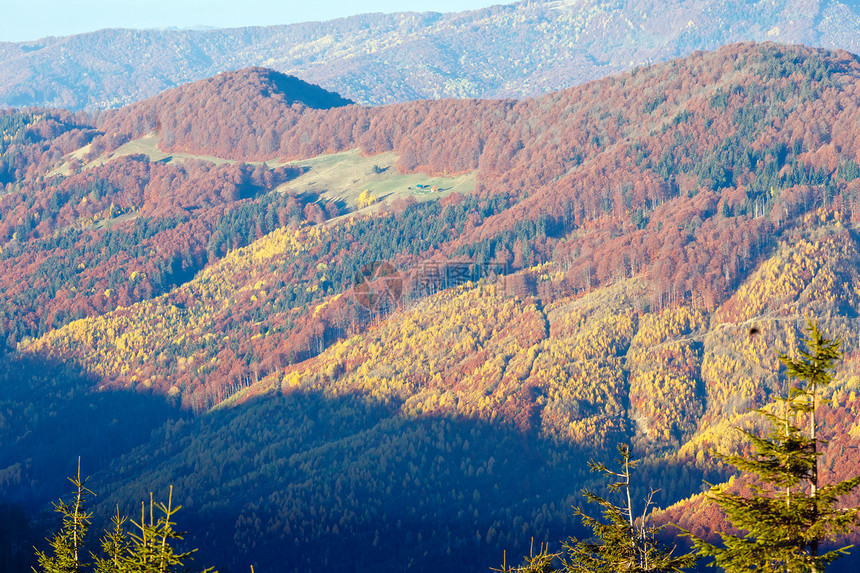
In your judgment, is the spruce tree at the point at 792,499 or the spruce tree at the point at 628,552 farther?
the spruce tree at the point at 628,552

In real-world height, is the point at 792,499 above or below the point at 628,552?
above

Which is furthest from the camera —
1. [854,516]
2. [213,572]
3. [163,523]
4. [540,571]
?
[213,572]

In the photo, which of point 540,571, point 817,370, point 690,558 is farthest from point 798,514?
point 540,571

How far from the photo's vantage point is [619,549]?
160 ft

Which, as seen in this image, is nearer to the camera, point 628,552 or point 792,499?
point 792,499

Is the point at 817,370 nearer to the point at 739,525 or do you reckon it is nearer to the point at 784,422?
the point at 784,422

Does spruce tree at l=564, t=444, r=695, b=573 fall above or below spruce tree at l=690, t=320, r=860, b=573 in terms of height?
below

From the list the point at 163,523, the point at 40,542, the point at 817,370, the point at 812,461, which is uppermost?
the point at 817,370

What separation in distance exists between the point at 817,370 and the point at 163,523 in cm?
2588

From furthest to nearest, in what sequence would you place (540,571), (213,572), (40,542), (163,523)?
(40,542) < (213,572) < (540,571) < (163,523)

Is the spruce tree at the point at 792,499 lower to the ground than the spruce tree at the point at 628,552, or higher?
higher

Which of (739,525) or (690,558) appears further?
(690,558)

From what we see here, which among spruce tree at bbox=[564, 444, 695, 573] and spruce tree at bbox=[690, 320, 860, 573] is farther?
spruce tree at bbox=[564, 444, 695, 573]

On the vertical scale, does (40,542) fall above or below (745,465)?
below
